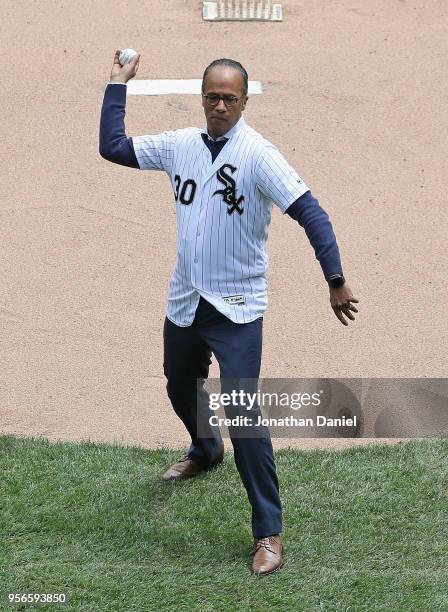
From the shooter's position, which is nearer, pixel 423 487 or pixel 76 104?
pixel 423 487

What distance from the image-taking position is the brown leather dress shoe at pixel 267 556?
15.9ft

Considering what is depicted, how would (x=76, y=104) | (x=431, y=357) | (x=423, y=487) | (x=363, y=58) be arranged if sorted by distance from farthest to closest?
(x=363, y=58) → (x=76, y=104) → (x=431, y=357) → (x=423, y=487)

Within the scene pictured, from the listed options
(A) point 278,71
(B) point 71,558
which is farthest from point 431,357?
(A) point 278,71

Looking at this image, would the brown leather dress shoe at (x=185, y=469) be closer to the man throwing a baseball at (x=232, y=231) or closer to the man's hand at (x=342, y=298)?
the man throwing a baseball at (x=232, y=231)

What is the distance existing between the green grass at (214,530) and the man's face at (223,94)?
5.88ft

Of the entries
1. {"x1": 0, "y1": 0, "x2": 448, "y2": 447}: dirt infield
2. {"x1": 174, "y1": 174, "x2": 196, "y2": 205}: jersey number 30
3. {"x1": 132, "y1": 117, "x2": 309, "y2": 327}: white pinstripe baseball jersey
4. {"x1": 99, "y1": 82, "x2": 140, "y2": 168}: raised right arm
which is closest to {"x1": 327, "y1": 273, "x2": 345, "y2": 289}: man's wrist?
{"x1": 132, "y1": 117, "x2": 309, "y2": 327}: white pinstripe baseball jersey

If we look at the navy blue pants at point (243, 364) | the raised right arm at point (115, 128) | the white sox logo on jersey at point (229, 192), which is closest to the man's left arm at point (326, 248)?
the white sox logo on jersey at point (229, 192)

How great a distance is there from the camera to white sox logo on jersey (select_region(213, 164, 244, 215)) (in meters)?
4.76

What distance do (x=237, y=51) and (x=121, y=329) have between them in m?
4.35

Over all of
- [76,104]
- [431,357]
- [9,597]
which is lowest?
[9,597]

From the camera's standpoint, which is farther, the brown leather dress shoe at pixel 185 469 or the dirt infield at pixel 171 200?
the dirt infield at pixel 171 200

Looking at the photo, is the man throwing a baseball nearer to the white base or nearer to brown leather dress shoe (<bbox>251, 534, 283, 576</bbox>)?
brown leather dress shoe (<bbox>251, 534, 283, 576</bbox>)

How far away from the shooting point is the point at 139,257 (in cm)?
797

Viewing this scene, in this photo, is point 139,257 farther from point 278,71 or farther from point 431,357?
point 278,71
